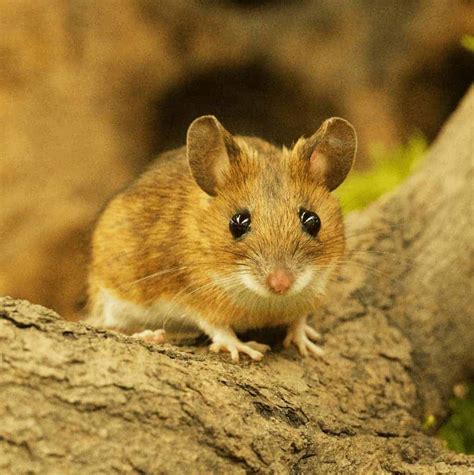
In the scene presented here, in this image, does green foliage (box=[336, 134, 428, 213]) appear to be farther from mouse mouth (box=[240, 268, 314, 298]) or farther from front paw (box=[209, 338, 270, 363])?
mouse mouth (box=[240, 268, 314, 298])

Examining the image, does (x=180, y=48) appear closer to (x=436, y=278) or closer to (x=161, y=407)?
(x=436, y=278)

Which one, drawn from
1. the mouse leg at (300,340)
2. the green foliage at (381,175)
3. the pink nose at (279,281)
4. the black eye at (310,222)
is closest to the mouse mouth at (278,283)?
the pink nose at (279,281)

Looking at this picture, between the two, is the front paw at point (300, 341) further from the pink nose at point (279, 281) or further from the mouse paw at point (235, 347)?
the pink nose at point (279, 281)

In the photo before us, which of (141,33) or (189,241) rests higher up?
(141,33)

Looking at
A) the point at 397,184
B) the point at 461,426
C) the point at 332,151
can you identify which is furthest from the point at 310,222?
the point at 397,184

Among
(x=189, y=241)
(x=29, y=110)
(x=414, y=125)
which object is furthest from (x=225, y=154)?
(x=414, y=125)

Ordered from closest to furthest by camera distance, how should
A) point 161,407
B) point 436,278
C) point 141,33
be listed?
point 161,407 → point 436,278 → point 141,33

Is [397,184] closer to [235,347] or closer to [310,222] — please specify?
[310,222]
